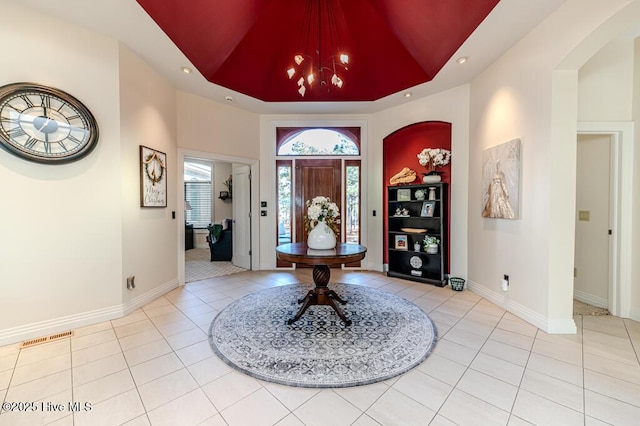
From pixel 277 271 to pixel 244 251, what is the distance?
800 mm

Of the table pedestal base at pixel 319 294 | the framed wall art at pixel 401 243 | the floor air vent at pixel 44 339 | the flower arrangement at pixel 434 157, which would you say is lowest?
the floor air vent at pixel 44 339

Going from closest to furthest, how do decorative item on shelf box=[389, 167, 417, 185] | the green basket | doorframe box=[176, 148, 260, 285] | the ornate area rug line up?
the ornate area rug
the green basket
doorframe box=[176, 148, 260, 285]
decorative item on shelf box=[389, 167, 417, 185]

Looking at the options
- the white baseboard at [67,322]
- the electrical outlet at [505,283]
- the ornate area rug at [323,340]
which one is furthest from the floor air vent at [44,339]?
the electrical outlet at [505,283]

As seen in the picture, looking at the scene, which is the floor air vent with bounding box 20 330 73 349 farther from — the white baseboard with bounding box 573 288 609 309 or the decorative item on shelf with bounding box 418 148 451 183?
the white baseboard with bounding box 573 288 609 309

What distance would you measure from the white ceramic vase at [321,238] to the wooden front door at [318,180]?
6.36 ft

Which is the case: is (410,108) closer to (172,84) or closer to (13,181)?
(172,84)

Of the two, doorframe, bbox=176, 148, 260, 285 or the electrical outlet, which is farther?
doorframe, bbox=176, 148, 260, 285

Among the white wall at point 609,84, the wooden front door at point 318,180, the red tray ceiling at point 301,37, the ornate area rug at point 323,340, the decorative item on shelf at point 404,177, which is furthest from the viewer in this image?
the wooden front door at point 318,180

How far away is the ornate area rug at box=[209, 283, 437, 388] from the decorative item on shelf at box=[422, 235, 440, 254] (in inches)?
43.0

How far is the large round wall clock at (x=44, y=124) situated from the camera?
7.22 ft

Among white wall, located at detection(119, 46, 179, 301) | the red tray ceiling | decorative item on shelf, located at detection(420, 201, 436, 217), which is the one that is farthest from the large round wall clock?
decorative item on shelf, located at detection(420, 201, 436, 217)

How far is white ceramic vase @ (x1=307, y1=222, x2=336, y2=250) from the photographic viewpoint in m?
2.82

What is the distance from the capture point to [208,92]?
152 inches

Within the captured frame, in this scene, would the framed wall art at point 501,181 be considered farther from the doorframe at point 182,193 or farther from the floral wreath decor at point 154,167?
the floral wreath decor at point 154,167
